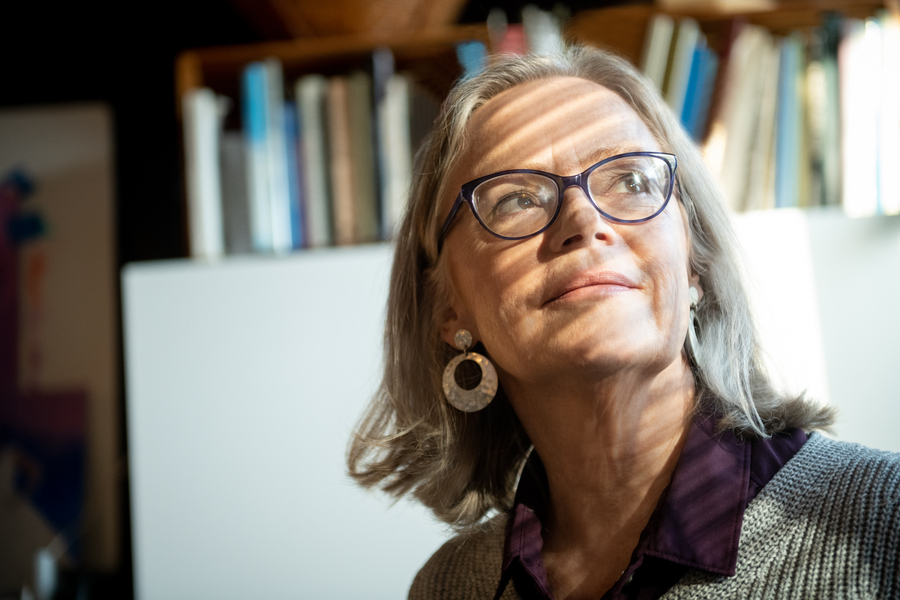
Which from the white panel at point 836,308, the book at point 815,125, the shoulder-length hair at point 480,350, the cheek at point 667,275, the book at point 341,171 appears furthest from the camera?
the book at point 341,171

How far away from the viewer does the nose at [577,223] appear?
0.80m

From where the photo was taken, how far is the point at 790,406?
863 mm

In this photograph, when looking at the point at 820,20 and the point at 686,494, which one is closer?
the point at 686,494

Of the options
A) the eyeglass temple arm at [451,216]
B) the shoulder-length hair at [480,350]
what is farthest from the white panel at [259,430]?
the eyeglass temple arm at [451,216]

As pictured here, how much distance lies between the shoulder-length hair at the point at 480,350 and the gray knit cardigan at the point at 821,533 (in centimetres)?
9

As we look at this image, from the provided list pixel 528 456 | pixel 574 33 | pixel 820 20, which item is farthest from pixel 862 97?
pixel 528 456

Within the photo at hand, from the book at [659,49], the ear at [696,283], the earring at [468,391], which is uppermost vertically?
the book at [659,49]

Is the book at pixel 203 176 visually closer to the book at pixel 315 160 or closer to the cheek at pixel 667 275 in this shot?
the book at pixel 315 160

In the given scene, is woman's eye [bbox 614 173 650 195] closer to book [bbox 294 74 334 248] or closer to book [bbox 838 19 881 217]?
book [bbox 838 19 881 217]

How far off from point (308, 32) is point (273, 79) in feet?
0.47

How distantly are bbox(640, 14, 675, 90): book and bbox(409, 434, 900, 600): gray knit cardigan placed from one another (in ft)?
2.77

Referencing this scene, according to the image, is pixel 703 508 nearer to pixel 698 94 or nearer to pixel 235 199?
pixel 698 94

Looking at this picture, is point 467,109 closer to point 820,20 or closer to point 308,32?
point 308,32

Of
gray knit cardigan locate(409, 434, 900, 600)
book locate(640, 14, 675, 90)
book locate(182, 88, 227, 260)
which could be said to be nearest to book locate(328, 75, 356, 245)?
book locate(182, 88, 227, 260)
